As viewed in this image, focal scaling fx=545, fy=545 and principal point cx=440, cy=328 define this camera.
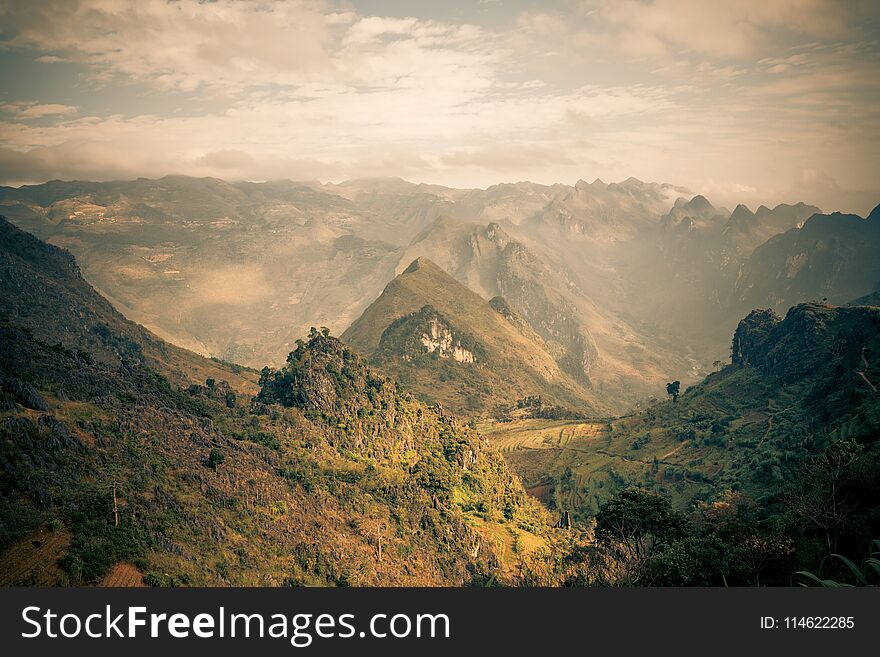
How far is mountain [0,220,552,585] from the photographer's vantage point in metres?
44.2

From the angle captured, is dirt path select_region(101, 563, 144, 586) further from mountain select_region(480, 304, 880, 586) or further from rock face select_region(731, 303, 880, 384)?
rock face select_region(731, 303, 880, 384)

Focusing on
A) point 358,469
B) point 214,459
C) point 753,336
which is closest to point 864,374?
point 753,336

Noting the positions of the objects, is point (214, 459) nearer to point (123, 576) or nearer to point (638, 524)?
point (123, 576)

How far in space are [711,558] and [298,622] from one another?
3813 centimetres

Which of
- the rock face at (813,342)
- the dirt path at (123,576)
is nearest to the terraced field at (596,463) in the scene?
the rock face at (813,342)

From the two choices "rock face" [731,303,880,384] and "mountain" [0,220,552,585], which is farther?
"rock face" [731,303,880,384]

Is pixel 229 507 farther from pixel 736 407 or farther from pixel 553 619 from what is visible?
pixel 736 407

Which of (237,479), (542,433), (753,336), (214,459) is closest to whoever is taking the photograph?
(214,459)

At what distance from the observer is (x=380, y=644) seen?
65.7 ft

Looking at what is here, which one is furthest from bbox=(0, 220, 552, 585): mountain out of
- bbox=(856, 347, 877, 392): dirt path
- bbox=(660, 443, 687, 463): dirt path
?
bbox=(856, 347, 877, 392): dirt path

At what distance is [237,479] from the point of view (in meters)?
65.4

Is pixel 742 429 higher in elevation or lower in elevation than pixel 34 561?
higher

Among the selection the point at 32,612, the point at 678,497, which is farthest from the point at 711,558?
the point at 678,497

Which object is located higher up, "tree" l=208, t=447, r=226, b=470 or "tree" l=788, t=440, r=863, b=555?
"tree" l=208, t=447, r=226, b=470
